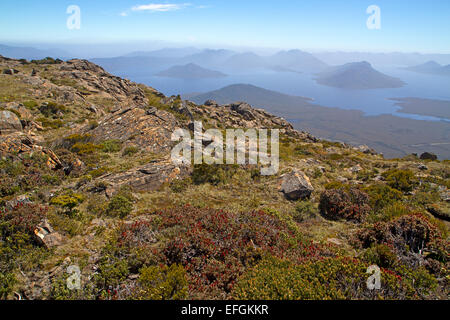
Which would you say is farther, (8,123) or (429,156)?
(429,156)

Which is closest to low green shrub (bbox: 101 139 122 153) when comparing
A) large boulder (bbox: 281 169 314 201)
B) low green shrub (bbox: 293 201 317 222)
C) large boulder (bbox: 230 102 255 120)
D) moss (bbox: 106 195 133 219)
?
moss (bbox: 106 195 133 219)

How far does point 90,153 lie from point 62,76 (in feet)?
128

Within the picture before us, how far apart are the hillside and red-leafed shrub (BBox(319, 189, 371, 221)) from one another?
0.18ft

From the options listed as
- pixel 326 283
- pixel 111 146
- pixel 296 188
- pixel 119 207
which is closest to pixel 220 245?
pixel 326 283

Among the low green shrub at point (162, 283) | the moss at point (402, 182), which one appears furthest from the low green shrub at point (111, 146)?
the moss at point (402, 182)

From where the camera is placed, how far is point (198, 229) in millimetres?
8188

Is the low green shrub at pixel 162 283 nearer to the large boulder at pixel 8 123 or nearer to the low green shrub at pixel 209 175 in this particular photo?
the low green shrub at pixel 209 175

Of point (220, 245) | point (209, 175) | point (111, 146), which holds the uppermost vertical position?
point (111, 146)

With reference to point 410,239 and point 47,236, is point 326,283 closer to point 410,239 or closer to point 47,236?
point 410,239

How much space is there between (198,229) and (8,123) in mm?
21082

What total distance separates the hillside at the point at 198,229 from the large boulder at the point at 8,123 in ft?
0.32
